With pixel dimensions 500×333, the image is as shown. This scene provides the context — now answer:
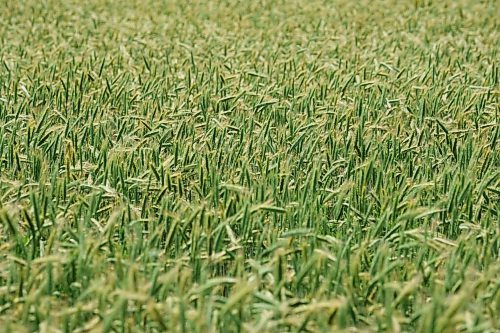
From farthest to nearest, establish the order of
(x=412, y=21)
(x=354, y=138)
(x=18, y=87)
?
1. (x=412, y=21)
2. (x=18, y=87)
3. (x=354, y=138)

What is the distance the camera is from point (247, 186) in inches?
95.7

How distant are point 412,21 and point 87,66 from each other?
288cm

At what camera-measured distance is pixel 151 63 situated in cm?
442

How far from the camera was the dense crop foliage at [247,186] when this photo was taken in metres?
1.71

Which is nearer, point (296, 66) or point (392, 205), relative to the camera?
point (392, 205)

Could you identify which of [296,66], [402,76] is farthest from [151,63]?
[402,76]

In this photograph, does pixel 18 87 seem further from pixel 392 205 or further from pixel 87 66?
pixel 392 205

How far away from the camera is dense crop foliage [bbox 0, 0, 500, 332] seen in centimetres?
171

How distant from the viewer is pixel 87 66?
14.2 ft

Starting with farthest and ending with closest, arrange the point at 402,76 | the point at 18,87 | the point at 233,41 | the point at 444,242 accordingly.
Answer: the point at 233,41, the point at 402,76, the point at 18,87, the point at 444,242

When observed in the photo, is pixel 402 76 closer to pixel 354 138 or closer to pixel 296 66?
pixel 296 66

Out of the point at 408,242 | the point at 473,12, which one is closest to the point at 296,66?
the point at 408,242

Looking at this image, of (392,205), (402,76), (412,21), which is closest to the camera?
(392,205)

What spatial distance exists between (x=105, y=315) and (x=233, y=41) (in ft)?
12.8
